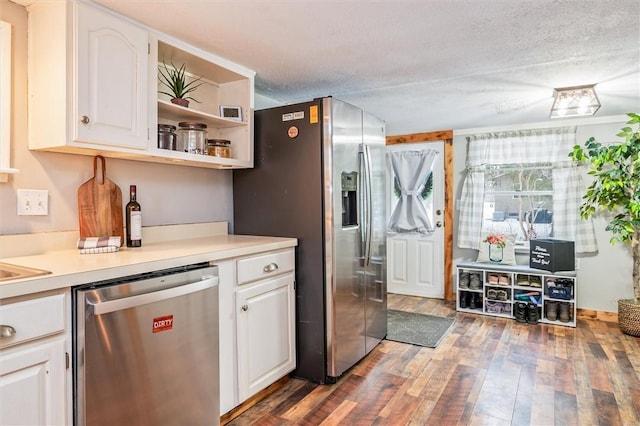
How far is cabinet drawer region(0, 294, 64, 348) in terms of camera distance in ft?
3.77

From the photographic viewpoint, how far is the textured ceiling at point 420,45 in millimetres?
1772

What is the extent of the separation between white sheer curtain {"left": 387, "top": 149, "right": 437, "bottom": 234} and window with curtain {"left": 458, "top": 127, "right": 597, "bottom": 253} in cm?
43

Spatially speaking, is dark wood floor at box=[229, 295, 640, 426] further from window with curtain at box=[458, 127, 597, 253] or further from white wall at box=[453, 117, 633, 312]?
window with curtain at box=[458, 127, 597, 253]

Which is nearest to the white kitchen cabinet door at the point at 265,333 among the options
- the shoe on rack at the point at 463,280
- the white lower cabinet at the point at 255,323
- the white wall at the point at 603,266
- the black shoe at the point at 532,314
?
the white lower cabinet at the point at 255,323

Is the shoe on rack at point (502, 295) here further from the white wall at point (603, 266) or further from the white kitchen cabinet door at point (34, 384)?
the white kitchen cabinet door at point (34, 384)

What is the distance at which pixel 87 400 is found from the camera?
1345mm

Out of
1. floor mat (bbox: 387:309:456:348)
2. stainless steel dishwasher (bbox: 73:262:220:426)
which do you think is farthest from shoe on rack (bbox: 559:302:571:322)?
stainless steel dishwasher (bbox: 73:262:220:426)

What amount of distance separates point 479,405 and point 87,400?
1958mm

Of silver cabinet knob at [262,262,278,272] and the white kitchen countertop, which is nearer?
the white kitchen countertop

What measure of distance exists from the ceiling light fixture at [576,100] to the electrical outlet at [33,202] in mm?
3403

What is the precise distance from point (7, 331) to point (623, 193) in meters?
4.31

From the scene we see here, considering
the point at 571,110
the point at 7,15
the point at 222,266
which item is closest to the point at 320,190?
the point at 222,266

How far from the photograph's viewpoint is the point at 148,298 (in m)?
1.52

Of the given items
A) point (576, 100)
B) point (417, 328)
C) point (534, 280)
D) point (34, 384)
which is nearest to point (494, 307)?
point (534, 280)
